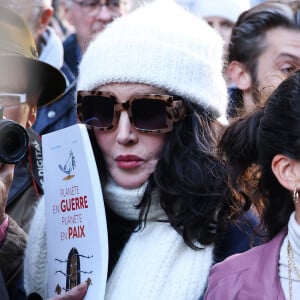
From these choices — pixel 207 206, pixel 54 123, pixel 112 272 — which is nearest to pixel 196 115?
pixel 207 206

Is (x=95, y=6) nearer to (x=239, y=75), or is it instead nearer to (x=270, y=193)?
(x=239, y=75)

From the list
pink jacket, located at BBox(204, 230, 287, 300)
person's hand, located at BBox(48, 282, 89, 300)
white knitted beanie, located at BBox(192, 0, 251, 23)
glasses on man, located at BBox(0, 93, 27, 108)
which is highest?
glasses on man, located at BBox(0, 93, 27, 108)

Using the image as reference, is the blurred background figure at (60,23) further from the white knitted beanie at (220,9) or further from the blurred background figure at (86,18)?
the white knitted beanie at (220,9)

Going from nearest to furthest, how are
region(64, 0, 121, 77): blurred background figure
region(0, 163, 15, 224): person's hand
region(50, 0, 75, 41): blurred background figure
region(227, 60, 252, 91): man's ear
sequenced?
region(0, 163, 15, 224): person's hand < region(227, 60, 252, 91): man's ear < region(64, 0, 121, 77): blurred background figure < region(50, 0, 75, 41): blurred background figure

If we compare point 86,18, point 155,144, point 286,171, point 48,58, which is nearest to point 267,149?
point 286,171

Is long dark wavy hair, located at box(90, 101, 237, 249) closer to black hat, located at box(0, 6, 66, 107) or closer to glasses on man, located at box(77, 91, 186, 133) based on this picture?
glasses on man, located at box(77, 91, 186, 133)

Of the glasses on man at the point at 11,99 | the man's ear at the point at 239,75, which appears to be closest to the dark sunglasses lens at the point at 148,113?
the glasses on man at the point at 11,99

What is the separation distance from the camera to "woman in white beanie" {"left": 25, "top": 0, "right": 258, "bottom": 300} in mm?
2598

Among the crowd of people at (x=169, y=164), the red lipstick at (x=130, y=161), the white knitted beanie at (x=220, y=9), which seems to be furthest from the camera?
the white knitted beanie at (x=220, y=9)

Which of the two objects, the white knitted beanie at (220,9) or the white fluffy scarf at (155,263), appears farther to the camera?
the white knitted beanie at (220,9)

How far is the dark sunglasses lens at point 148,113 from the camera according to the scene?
265 centimetres

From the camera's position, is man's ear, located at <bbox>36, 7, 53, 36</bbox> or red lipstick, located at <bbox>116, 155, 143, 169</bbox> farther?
man's ear, located at <bbox>36, 7, 53, 36</bbox>

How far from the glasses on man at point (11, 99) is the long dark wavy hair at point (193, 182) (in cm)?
45

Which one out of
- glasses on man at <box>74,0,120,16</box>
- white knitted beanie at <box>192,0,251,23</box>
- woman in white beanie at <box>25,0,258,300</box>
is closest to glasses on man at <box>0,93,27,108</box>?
woman in white beanie at <box>25,0,258,300</box>
